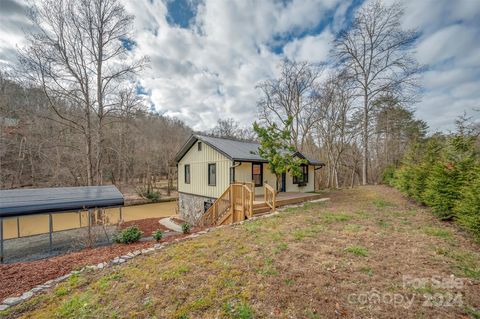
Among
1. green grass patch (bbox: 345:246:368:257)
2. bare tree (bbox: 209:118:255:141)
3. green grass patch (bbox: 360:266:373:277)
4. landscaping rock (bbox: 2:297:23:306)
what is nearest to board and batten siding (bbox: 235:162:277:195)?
green grass patch (bbox: 345:246:368:257)

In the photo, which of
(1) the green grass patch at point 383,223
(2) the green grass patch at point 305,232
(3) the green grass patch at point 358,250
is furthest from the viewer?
(1) the green grass patch at point 383,223

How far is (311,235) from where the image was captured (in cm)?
479

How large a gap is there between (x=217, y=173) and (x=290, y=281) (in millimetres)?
8534

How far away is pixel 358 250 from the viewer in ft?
12.5

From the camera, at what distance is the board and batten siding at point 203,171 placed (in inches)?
424

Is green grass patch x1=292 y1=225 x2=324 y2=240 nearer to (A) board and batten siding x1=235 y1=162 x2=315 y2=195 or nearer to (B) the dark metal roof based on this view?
(A) board and batten siding x1=235 y1=162 x2=315 y2=195

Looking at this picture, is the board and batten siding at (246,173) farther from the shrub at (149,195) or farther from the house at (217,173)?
the shrub at (149,195)

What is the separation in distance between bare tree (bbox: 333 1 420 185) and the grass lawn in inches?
560

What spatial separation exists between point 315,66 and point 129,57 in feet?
53.5

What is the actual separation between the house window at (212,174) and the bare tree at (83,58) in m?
7.11

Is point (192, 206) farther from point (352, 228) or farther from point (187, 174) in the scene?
point (352, 228)

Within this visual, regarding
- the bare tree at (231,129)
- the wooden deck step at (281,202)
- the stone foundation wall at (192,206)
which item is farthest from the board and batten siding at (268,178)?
the bare tree at (231,129)

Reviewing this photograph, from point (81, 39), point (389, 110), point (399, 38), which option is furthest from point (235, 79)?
point (389, 110)

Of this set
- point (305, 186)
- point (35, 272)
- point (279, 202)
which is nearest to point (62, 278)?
point (35, 272)
